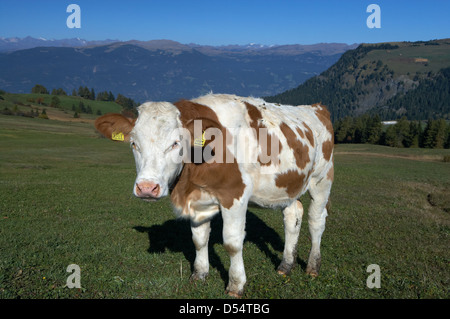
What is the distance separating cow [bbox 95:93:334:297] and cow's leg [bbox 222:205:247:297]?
0.02m

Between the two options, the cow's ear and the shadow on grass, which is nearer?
the cow's ear

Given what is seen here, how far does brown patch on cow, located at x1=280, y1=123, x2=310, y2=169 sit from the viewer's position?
6234 mm

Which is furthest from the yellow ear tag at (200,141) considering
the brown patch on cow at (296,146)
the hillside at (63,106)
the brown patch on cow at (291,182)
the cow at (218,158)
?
the hillside at (63,106)

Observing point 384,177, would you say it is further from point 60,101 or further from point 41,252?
point 60,101

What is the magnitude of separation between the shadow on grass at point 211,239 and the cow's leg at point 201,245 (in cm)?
45

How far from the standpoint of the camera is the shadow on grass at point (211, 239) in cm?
800

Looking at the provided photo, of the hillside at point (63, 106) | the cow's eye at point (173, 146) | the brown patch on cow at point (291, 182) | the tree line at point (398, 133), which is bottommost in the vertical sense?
the tree line at point (398, 133)

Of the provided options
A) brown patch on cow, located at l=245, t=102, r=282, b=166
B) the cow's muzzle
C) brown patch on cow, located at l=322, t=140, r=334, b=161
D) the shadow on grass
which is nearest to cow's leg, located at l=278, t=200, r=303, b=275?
the shadow on grass

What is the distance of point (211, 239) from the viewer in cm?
937

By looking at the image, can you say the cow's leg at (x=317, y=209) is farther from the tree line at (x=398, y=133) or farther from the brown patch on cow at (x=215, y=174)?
the tree line at (x=398, y=133)

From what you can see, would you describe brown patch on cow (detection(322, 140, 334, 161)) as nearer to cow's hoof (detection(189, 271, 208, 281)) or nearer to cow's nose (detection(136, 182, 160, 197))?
cow's hoof (detection(189, 271, 208, 281))

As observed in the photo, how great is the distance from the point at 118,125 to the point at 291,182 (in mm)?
2995

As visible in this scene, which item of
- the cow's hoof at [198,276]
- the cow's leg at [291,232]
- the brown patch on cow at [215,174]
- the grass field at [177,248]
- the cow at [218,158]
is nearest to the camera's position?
the cow at [218,158]

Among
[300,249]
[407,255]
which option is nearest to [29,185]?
[300,249]
